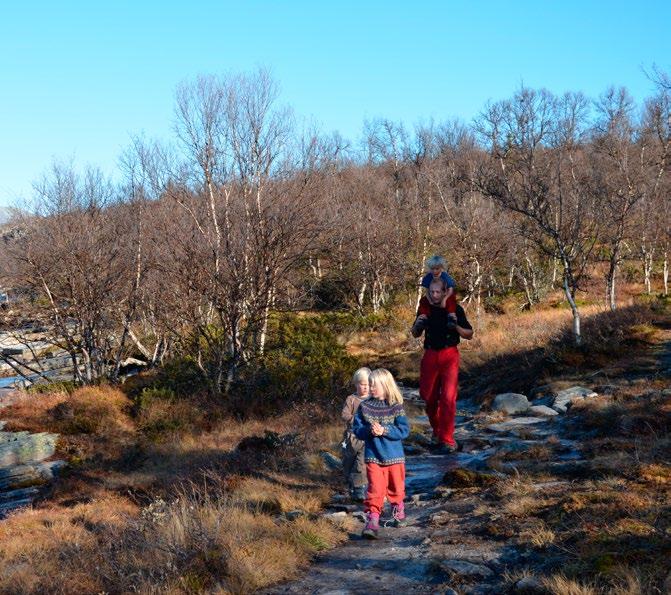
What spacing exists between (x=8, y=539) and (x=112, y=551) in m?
3.39

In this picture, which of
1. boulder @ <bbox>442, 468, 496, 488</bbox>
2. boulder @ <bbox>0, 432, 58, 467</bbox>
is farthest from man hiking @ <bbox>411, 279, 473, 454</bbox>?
boulder @ <bbox>0, 432, 58, 467</bbox>

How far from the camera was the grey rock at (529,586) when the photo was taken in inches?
148

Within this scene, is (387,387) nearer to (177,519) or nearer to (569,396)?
(177,519)

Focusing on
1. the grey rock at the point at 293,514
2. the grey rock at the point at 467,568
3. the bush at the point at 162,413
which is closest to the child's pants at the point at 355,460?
the grey rock at the point at 293,514

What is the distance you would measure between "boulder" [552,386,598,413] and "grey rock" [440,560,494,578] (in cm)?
594

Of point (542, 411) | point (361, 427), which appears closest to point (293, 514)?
point (361, 427)

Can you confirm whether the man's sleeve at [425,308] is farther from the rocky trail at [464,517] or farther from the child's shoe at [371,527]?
the child's shoe at [371,527]

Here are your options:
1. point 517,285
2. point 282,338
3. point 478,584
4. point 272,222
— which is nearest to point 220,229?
point 272,222

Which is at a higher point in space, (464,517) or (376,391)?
(376,391)

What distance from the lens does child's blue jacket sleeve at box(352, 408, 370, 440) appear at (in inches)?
226

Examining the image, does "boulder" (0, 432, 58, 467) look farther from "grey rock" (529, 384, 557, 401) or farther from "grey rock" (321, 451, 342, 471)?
"grey rock" (529, 384, 557, 401)

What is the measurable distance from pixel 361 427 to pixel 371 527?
31.0 inches

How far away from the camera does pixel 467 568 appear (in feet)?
14.2

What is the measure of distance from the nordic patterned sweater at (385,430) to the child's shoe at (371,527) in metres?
0.42
